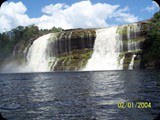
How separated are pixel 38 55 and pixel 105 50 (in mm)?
19029

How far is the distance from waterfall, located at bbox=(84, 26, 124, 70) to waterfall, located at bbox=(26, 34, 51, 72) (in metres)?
12.7

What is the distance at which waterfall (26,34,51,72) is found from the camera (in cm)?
6862

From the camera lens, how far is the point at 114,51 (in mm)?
58188

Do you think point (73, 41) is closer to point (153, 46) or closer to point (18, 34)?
point (153, 46)

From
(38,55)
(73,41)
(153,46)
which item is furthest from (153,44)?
(38,55)

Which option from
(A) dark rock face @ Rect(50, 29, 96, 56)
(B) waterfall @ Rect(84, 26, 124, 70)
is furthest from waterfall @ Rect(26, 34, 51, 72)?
(B) waterfall @ Rect(84, 26, 124, 70)

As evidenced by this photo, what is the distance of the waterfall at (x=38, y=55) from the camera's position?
68.6 m

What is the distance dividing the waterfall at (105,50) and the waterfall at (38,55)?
41.6 ft

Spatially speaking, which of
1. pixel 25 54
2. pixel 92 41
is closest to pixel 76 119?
pixel 92 41

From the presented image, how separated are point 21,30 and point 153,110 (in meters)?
109
